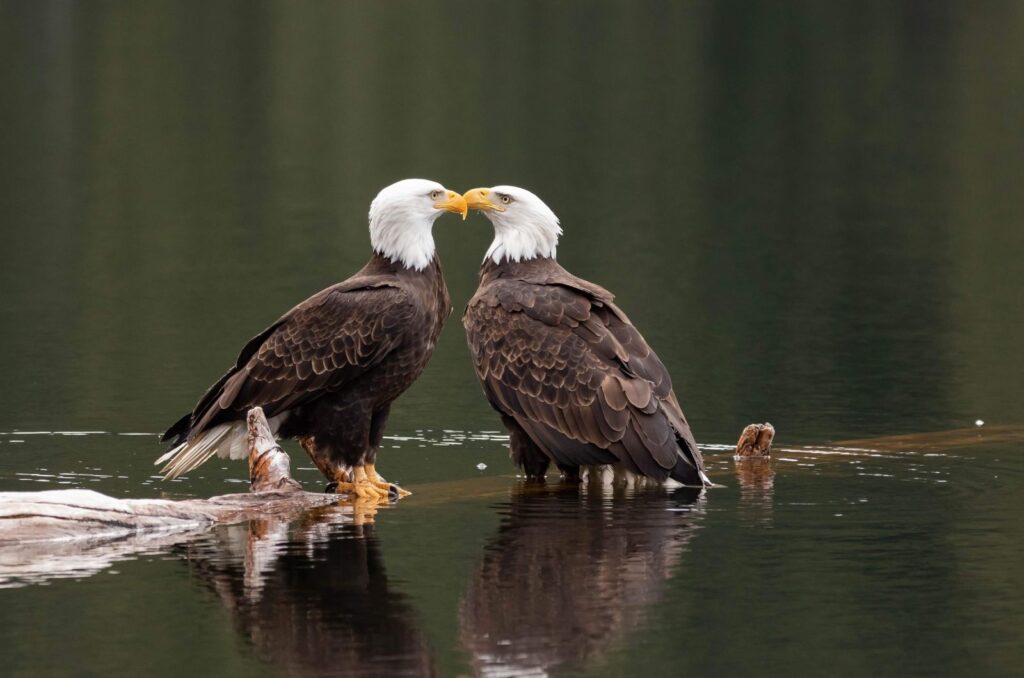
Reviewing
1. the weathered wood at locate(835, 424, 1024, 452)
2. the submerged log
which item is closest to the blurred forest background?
the weathered wood at locate(835, 424, 1024, 452)

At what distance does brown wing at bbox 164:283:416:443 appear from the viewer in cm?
1266

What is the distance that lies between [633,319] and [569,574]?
10.5m

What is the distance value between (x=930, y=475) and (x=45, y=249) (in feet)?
54.9

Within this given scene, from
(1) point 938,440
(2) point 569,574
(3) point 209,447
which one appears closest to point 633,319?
(1) point 938,440

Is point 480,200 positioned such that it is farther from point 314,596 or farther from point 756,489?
point 314,596

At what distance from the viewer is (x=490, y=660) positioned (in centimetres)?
880

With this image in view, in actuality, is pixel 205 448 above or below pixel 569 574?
above

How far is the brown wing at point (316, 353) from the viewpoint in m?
12.7

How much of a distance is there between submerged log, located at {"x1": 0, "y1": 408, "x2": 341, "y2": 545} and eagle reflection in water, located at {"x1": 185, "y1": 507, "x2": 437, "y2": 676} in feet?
0.44

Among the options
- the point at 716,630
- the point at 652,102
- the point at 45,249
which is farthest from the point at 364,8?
the point at 716,630

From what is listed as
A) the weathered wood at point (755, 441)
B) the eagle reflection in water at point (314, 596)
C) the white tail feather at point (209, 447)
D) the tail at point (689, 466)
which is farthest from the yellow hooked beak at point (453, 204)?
the weathered wood at point (755, 441)

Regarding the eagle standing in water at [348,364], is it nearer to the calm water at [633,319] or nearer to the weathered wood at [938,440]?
the calm water at [633,319]

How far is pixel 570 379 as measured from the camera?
12891 mm

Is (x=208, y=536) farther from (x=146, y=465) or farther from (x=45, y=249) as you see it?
(x=45, y=249)
